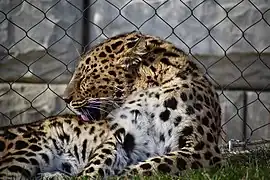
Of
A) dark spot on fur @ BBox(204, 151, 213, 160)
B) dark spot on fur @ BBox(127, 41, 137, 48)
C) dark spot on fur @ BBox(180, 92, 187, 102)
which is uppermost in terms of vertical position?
dark spot on fur @ BBox(127, 41, 137, 48)

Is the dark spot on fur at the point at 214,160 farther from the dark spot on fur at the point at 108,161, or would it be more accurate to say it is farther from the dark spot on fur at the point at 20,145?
the dark spot on fur at the point at 20,145

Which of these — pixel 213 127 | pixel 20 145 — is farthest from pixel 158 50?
pixel 20 145

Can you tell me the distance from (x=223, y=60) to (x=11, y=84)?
1.05 m

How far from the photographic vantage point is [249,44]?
186 inches

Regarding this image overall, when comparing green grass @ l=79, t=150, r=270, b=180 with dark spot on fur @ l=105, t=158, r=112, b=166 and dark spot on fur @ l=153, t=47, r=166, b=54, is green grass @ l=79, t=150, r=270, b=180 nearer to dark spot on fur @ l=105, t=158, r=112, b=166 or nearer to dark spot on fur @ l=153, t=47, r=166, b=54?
dark spot on fur @ l=105, t=158, r=112, b=166

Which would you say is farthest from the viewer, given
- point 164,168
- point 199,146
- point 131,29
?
point 131,29

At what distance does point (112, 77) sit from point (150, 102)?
0.64 feet

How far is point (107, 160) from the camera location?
138 inches

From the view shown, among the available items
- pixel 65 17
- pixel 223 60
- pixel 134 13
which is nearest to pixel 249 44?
pixel 223 60

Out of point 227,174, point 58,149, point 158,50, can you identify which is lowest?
point 227,174

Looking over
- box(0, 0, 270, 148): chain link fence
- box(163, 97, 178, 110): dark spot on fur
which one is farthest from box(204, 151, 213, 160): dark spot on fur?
box(0, 0, 270, 148): chain link fence

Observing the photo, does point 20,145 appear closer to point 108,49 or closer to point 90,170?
point 90,170

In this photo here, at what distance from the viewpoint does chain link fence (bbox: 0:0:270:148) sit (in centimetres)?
473

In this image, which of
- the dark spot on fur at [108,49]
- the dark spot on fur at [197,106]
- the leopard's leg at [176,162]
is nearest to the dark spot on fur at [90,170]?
the leopard's leg at [176,162]
